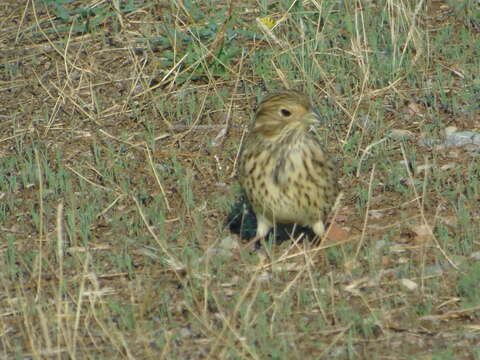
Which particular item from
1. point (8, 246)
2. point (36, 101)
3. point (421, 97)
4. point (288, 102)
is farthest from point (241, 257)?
point (36, 101)

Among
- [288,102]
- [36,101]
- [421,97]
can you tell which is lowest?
[36,101]

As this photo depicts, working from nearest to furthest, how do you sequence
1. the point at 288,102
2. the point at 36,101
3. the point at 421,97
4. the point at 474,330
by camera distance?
1. the point at 474,330
2. the point at 288,102
3. the point at 421,97
4. the point at 36,101

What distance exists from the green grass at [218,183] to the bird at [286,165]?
28cm

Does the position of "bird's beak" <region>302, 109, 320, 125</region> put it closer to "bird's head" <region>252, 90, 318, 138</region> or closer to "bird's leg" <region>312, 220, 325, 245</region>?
"bird's head" <region>252, 90, 318, 138</region>

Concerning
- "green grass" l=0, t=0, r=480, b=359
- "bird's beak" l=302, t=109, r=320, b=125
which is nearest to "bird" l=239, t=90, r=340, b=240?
"bird's beak" l=302, t=109, r=320, b=125

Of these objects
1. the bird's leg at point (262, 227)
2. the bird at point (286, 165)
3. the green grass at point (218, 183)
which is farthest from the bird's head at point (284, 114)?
the green grass at point (218, 183)

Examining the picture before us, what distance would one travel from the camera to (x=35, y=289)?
283 inches

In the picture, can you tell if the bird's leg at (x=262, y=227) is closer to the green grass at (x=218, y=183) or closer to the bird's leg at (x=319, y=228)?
the green grass at (x=218, y=183)

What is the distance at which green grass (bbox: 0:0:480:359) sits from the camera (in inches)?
254

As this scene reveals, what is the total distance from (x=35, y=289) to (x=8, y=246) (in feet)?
2.45

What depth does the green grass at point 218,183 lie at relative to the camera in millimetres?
6453

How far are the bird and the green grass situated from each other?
281 mm

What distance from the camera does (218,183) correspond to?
884 cm

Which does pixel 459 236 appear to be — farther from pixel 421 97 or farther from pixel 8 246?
pixel 8 246
